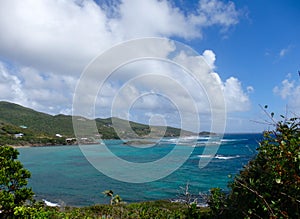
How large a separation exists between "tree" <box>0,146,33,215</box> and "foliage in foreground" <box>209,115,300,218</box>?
6056 mm

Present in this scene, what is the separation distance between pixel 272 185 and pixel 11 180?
25.4ft

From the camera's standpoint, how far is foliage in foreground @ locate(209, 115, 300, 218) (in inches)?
129

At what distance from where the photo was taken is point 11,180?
8.45 m

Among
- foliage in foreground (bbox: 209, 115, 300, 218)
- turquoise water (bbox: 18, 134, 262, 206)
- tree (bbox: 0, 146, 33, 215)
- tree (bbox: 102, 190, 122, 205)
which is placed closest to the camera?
foliage in foreground (bbox: 209, 115, 300, 218)

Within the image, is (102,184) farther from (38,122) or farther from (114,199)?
(38,122)

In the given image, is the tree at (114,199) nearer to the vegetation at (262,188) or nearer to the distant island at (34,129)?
the vegetation at (262,188)

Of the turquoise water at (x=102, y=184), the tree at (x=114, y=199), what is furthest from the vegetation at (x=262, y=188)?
the turquoise water at (x=102, y=184)

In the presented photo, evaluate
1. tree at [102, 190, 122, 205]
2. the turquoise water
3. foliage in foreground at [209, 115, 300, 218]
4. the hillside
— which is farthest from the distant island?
foliage in foreground at [209, 115, 300, 218]

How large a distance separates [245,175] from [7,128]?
331 feet

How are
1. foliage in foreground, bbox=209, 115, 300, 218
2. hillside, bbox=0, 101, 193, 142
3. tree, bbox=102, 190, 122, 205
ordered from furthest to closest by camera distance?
hillside, bbox=0, 101, 193, 142 → tree, bbox=102, 190, 122, 205 → foliage in foreground, bbox=209, 115, 300, 218

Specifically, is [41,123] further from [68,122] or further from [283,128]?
[283,128]

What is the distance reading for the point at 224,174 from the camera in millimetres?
41625

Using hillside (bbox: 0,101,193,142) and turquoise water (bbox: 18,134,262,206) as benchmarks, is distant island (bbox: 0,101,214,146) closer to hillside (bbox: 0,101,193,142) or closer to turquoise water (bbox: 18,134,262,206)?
hillside (bbox: 0,101,193,142)

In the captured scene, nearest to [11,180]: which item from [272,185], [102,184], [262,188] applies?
[262,188]
